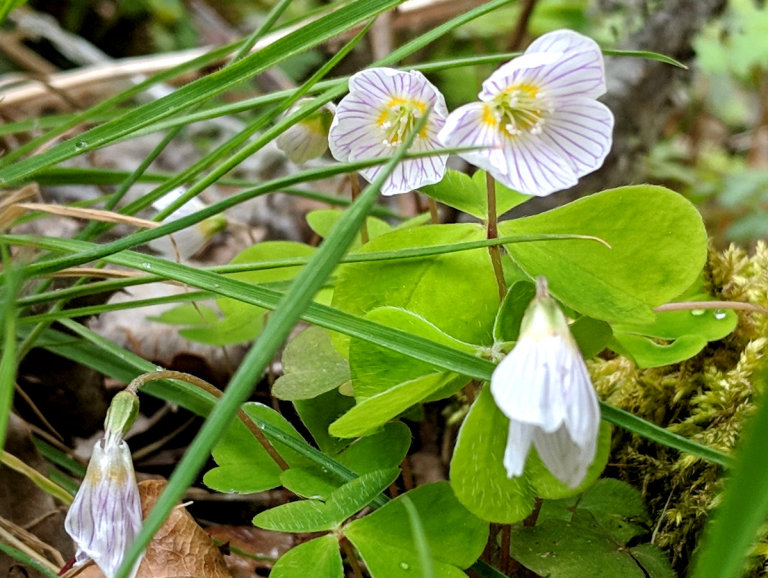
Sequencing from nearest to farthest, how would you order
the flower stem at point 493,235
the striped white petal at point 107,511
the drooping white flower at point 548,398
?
the drooping white flower at point 548,398, the striped white petal at point 107,511, the flower stem at point 493,235

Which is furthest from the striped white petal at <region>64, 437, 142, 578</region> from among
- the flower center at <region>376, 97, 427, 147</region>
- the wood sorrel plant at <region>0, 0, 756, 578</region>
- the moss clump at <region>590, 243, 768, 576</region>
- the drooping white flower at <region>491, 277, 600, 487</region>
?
the moss clump at <region>590, 243, 768, 576</region>

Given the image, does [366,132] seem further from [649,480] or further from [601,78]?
[649,480]

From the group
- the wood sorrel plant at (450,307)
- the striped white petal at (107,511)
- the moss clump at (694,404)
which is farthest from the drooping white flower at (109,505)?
the moss clump at (694,404)

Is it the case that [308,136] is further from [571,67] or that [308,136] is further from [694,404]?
[694,404]

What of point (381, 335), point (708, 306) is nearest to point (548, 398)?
point (381, 335)

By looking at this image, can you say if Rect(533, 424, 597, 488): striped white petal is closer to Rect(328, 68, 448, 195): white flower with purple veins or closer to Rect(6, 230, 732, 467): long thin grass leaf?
Rect(6, 230, 732, 467): long thin grass leaf

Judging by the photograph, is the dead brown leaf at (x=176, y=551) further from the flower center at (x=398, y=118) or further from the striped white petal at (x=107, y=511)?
the flower center at (x=398, y=118)

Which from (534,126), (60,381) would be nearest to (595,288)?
(534,126)
